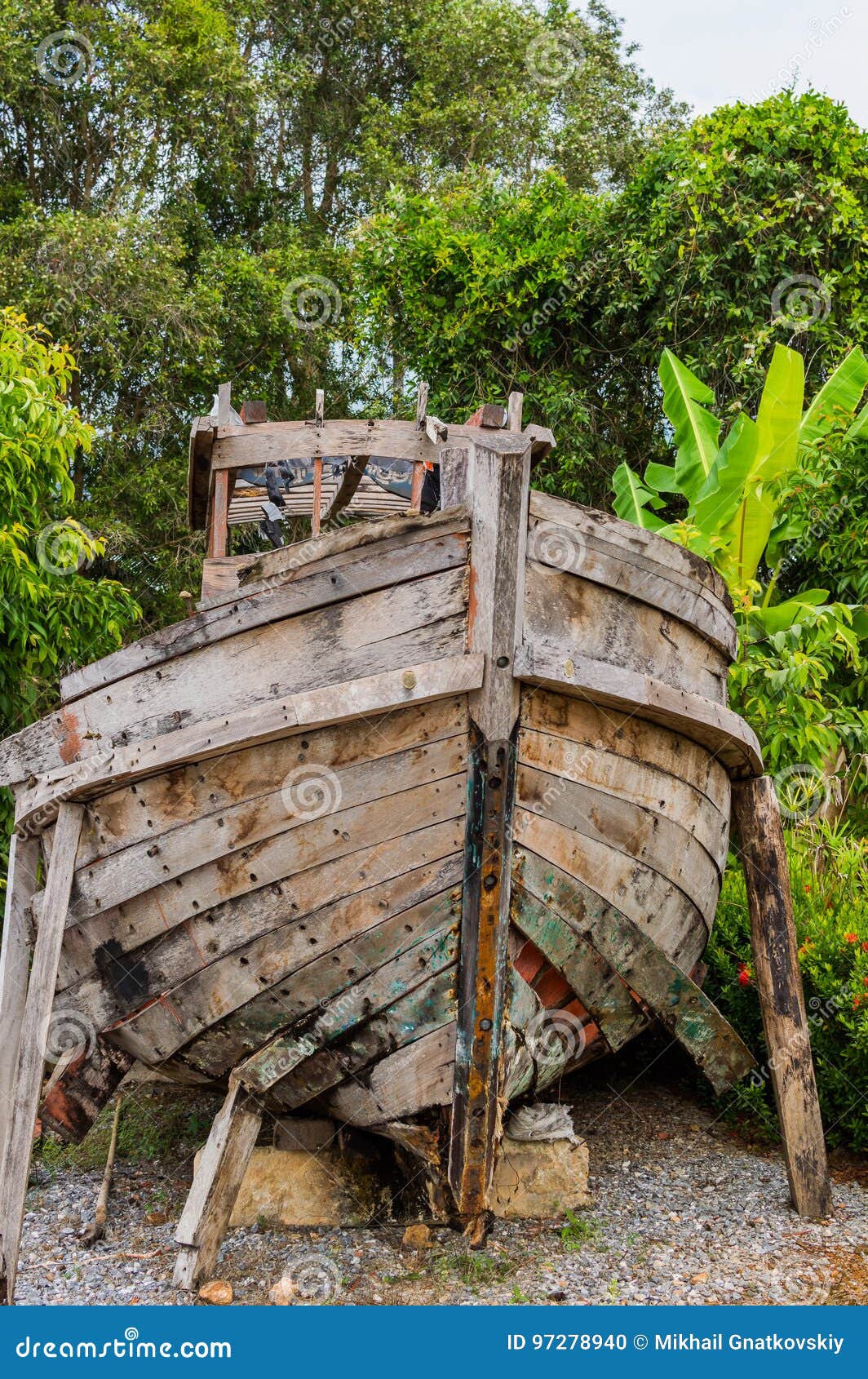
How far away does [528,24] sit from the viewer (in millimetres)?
14969

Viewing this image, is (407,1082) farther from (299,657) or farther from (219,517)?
(219,517)

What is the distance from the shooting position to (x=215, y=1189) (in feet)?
12.4

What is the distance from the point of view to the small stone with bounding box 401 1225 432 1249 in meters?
4.07

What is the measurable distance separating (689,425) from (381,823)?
234 inches

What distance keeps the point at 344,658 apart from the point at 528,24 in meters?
14.5

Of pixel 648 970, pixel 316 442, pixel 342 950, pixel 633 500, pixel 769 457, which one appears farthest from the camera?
pixel 633 500

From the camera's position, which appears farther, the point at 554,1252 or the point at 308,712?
the point at 554,1252

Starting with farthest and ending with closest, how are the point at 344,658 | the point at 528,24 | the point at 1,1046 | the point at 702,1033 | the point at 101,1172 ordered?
1. the point at 528,24
2. the point at 101,1172
3. the point at 702,1033
4. the point at 1,1046
5. the point at 344,658

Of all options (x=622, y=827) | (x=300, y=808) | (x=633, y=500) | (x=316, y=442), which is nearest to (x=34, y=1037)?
(x=300, y=808)

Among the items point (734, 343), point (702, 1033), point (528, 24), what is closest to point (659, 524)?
point (734, 343)

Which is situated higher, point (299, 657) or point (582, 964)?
point (299, 657)

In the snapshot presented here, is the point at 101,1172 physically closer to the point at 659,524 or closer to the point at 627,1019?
the point at 627,1019

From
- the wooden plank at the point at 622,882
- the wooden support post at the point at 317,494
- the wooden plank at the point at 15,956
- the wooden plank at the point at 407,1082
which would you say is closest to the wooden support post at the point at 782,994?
the wooden plank at the point at 622,882

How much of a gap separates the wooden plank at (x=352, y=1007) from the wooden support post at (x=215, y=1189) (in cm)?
16
